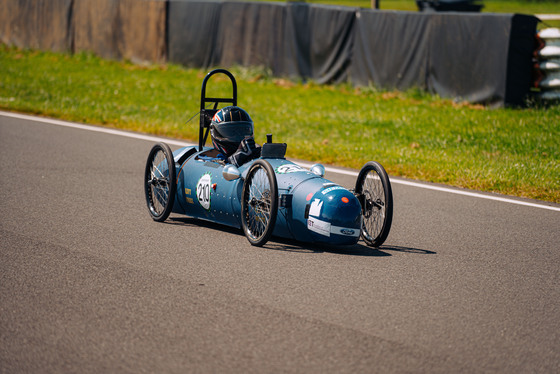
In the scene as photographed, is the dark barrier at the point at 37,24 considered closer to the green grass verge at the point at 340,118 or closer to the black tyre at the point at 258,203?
the green grass verge at the point at 340,118

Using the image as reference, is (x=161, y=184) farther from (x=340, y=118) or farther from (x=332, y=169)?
(x=340, y=118)

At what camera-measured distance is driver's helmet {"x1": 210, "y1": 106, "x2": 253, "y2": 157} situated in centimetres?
746

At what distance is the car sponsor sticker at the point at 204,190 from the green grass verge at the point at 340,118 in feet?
12.6

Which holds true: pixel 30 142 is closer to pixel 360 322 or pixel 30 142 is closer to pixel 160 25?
pixel 360 322

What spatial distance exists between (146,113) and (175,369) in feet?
37.8

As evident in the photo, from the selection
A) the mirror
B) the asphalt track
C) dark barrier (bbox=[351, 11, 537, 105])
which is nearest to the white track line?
the asphalt track

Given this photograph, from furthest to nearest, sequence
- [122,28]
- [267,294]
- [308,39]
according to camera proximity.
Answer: [122,28] < [308,39] < [267,294]

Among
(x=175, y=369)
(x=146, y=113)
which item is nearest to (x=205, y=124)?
(x=175, y=369)

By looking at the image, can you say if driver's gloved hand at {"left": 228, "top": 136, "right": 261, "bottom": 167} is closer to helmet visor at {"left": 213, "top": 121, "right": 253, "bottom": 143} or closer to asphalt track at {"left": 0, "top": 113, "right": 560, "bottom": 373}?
helmet visor at {"left": 213, "top": 121, "right": 253, "bottom": 143}

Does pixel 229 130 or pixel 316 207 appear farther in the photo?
pixel 229 130

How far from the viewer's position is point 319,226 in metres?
6.35

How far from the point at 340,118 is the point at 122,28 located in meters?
10.4

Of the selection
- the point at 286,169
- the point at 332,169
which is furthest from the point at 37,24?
the point at 286,169

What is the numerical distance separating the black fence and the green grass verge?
41 centimetres
